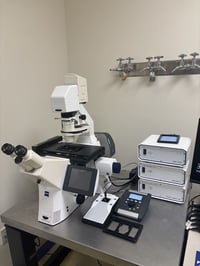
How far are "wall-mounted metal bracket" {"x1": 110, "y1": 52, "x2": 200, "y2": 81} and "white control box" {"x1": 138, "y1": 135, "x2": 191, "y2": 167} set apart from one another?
1.64ft

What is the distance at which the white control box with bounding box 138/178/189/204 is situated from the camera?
1.25 metres

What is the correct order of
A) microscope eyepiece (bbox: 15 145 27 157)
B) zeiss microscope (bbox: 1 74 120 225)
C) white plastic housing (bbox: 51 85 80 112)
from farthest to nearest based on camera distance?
white plastic housing (bbox: 51 85 80 112) < zeiss microscope (bbox: 1 74 120 225) < microscope eyepiece (bbox: 15 145 27 157)

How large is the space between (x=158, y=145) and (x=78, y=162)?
467 millimetres

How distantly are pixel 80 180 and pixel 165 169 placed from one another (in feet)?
1.70

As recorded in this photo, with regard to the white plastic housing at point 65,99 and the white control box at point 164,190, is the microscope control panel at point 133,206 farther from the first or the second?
the white plastic housing at point 65,99

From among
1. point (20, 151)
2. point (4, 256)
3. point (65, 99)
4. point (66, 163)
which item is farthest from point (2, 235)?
point (65, 99)

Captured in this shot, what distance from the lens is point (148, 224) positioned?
110cm

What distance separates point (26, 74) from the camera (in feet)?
5.04

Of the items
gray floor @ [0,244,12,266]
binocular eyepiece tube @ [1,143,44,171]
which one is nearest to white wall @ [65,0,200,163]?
binocular eyepiece tube @ [1,143,44,171]

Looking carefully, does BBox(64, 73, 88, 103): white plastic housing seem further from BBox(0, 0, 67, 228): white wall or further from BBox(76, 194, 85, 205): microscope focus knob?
BBox(76, 194, 85, 205): microscope focus knob

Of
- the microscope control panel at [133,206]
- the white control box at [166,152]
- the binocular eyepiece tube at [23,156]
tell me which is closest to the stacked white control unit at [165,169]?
the white control box at [166,152]

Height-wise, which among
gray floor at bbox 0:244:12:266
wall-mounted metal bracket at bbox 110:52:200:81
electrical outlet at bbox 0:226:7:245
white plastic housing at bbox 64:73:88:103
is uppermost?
wall-mounted metal bracket at bbox 110:52:200:81

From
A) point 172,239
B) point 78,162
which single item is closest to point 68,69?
point 78,162

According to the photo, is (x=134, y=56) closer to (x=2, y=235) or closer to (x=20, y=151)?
(x=20, y=151)
